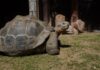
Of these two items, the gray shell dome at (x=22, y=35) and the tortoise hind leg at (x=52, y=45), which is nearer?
the gray shell dome at (x=22, y=35)

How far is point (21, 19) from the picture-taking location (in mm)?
8133

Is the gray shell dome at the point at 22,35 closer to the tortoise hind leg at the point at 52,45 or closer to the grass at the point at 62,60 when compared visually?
the tortoise hind leg at the point at 52,45

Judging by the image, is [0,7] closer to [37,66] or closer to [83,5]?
[83,5]

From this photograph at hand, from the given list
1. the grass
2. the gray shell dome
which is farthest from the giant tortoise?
the grass

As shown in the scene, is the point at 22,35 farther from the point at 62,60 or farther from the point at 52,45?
the point at 62,60

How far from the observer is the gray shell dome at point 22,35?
7652mm

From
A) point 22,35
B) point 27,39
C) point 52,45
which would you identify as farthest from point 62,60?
point 22,35

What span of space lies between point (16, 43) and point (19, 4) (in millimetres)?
8308

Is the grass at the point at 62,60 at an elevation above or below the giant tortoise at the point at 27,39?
below

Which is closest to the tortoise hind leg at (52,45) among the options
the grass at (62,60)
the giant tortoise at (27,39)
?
the giant tortoise at (27,39)

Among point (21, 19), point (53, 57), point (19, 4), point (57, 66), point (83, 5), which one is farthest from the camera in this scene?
point (19, 4)

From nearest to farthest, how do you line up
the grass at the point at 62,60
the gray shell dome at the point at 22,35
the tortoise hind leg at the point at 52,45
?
the grass at the point at 62,60
the gray shell dome at the point at 22,35
the tortoise hind leg at the point at 52,45

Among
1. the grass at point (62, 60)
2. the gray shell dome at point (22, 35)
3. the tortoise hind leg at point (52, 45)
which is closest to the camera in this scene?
the grass at point (62, 60)

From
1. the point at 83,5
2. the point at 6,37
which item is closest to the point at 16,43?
the point at 6,37
